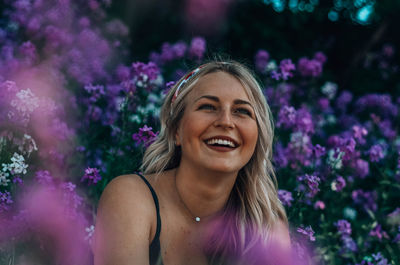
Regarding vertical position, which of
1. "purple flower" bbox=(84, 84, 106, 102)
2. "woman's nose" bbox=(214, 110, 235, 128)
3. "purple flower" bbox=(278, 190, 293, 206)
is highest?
"purple flower" bbox=(84, 84, 106, 102)

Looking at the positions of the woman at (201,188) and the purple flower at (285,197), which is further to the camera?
the purple flower at (285,197)

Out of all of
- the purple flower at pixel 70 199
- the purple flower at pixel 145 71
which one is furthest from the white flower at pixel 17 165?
the purple flower at pixel 145 71

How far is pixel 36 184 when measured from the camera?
245 cm

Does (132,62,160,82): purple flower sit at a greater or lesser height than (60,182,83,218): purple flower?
greater

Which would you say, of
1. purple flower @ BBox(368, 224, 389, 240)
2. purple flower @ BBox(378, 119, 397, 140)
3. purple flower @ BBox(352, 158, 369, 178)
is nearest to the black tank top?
purple flower @ BBox(368, 224, 389, 240)

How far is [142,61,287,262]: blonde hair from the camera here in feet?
7.52

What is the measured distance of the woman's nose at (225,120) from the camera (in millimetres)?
2061

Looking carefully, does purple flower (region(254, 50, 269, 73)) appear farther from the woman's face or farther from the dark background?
the woman's face

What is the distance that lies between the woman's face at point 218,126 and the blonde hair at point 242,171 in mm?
71

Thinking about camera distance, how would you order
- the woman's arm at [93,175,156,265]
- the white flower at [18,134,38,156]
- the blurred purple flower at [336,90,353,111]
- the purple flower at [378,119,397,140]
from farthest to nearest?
the blurred purple flower at [336,90,353,111], the purple flower at [378,119,397,140], the white flower at [18,134,38,156], the woman's arm at [93,175,156,265]

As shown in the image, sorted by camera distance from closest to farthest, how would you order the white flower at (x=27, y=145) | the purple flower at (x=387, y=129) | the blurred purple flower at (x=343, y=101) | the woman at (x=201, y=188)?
the woman at (x=201, y=188)
the white flower at (x=27, y=145)
the purple flower at (x=387, y=129)
the blurred purple flower at (x=343, y=101)

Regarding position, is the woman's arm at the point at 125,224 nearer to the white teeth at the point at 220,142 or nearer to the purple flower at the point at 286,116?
the white teeth at the point at 220,142

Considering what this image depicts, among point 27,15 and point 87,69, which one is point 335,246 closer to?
point 87,69

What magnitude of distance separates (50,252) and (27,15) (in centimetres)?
204
